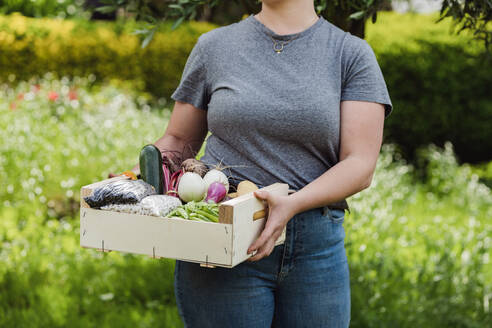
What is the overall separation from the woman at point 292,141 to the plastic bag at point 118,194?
11.0 inches

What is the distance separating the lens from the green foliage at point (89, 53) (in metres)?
8.33

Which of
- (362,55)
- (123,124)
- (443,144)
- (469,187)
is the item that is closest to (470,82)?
(443,144)

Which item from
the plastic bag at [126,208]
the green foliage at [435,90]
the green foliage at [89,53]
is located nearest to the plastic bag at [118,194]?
the plastic bag at [126,208]

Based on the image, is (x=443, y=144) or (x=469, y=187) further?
(x=443, y=144)

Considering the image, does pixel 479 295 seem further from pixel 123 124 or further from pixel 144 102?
pixel 144 102

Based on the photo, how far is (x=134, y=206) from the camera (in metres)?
1.54

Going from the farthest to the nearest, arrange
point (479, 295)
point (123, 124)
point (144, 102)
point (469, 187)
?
point (144, 102), point (123, 124), point (469, 187), point (479, 295)

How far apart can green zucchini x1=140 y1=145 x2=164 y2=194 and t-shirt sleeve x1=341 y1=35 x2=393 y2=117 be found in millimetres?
535

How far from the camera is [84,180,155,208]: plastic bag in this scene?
1548mm

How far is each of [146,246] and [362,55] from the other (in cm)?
77

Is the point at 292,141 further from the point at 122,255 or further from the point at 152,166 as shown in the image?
the point at 122,255

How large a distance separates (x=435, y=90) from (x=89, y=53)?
4609 millimetres

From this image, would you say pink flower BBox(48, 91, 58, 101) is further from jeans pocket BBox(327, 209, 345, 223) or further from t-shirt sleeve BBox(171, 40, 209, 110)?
jeans pocket BBox(327, 209, 345, 223)

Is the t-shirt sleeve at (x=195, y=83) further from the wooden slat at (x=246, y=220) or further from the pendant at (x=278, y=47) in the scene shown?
the wooden slat at (x=246, y=220)
